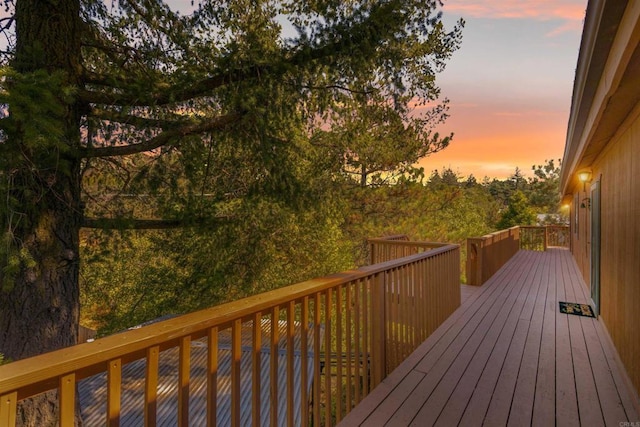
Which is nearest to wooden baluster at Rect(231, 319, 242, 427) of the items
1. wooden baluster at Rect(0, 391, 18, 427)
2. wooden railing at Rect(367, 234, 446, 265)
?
wooden baluster at Rect(0, 391, 18, 427)

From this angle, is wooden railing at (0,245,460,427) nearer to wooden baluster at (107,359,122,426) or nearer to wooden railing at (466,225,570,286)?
wooden baluster at (107,359,122,426)

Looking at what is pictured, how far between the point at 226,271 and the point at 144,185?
3553 millimetres

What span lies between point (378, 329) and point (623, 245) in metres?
2.67

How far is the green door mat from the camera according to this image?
16.4 feet

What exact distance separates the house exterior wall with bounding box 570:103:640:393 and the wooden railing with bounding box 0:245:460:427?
173cm

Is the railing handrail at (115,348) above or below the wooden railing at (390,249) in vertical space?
above

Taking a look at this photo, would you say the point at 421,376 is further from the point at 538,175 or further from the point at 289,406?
the point at 538,175

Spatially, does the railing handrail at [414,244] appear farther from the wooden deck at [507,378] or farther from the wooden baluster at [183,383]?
the wooden baluster at [183,383]

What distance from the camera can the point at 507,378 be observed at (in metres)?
2.98

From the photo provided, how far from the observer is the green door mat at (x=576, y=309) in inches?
196

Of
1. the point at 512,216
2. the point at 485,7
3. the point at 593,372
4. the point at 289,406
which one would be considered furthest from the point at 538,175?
the point at 289,406

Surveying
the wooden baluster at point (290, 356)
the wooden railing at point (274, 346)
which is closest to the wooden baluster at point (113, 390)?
the wooden railing at point (274, 346)

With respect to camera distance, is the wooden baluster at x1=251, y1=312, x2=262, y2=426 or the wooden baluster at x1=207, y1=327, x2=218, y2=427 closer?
the wooden baluster at x1=207, y1=327, x2=218, y2=427

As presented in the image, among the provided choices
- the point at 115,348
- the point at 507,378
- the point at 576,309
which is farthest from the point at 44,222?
the point at 576,309
